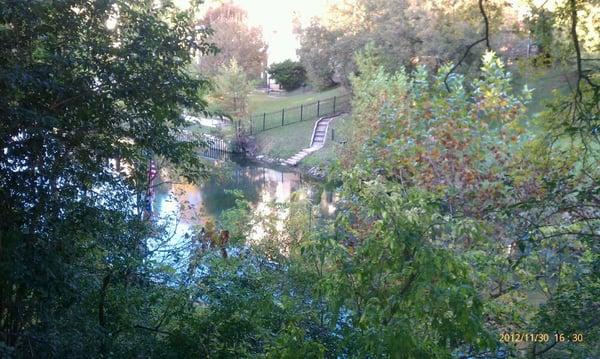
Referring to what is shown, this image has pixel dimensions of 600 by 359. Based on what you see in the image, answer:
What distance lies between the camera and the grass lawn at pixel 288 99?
34.4 m

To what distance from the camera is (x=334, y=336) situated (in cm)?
407

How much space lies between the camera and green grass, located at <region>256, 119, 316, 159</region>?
28094 mm

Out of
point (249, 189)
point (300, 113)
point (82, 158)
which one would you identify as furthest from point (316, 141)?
point (82, 158)

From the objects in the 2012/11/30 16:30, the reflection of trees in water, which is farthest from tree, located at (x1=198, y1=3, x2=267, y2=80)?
the 2012/11/30 16:30

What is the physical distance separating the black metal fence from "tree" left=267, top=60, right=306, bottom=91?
24.2 ft

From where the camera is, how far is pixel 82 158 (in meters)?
4.57

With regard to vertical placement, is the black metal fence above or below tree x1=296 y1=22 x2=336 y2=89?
below

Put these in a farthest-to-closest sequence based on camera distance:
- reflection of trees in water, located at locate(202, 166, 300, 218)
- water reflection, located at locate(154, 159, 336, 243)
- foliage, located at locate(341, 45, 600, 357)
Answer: reflection of trees in water, located at locate(202, 166, 300, 218), water reflection, located at locate(154, 159, 336, 243), foliage, located at locate(341, 45, 600, 357)

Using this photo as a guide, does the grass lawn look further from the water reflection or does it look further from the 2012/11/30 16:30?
the 2012/11/30 16:30

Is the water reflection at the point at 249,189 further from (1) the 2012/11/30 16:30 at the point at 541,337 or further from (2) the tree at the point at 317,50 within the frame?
(1) the 2012/11/30 16:30 at the point at 541,337

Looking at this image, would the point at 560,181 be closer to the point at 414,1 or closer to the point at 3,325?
the point at 3,325

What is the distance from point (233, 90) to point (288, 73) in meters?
14.7

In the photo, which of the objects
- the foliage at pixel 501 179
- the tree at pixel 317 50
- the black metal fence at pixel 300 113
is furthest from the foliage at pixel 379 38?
the foliage at pixel 501 179
